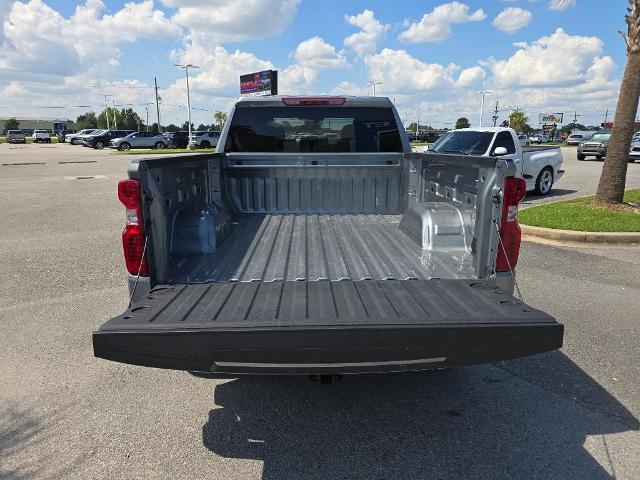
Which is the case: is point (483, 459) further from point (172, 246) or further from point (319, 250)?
point (172, 246)

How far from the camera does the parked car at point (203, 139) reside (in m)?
48.3

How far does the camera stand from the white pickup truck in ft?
37.6

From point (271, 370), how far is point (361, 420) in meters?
1.17

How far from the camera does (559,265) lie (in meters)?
6.70

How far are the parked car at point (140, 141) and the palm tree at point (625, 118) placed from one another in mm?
43004

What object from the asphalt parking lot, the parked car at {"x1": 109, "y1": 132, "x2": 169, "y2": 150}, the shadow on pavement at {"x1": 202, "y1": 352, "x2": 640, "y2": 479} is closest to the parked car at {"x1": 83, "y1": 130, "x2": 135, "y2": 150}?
the parked car at {"x1": 109, "y1": 132, "x2": 169, "y2": 150}

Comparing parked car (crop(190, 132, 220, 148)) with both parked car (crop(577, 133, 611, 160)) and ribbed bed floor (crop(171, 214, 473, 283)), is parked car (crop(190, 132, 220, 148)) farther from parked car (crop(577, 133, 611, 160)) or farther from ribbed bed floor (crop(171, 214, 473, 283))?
ribbed bed floor (crop(171, 214, 473, 283))

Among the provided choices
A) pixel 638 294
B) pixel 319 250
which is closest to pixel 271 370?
pixel 319 250

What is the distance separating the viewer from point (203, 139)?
4916 centimetres

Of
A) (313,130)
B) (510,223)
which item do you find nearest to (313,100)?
(313,130)

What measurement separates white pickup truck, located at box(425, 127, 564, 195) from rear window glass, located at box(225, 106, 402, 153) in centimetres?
602

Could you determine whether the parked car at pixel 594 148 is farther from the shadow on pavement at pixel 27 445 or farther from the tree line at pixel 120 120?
the tree line at pixel 120 120

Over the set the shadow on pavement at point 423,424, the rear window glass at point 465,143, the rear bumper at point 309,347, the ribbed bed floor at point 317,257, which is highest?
the rear window glass at point 465,143

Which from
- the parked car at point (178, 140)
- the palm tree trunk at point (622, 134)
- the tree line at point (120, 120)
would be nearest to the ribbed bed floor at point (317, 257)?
the palm tree trunk at point (622, 134)
